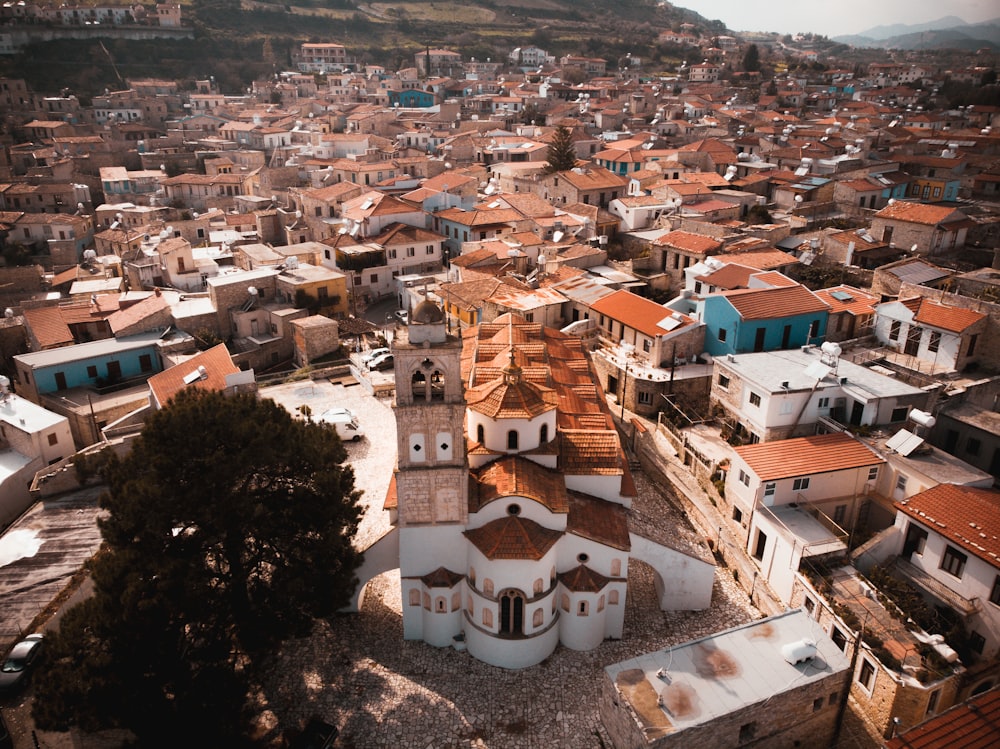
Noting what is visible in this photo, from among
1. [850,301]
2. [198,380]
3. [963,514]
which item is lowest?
[963,514]

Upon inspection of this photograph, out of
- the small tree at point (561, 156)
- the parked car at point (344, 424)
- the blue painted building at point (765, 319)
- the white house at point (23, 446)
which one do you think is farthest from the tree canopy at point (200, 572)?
the small tree at point (561, 156)

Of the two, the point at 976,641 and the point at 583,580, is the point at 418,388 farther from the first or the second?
the point at 976,641

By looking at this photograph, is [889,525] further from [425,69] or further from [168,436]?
[425,69]

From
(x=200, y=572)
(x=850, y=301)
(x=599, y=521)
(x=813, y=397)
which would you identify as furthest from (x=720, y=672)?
(x=850, y=301)

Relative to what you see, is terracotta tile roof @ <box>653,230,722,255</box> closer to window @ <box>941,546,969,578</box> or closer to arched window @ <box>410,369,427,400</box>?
window @ <box>941,546,969,578</box>

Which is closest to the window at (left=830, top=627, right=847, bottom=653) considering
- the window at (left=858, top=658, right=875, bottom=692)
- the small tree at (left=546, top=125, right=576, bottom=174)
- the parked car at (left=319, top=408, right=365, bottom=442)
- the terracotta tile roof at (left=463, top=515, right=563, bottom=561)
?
the window at (left=858, top=658, right=875, bottom=692)

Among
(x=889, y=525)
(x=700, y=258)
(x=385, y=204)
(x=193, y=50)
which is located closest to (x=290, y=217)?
(x=385, y=204)
